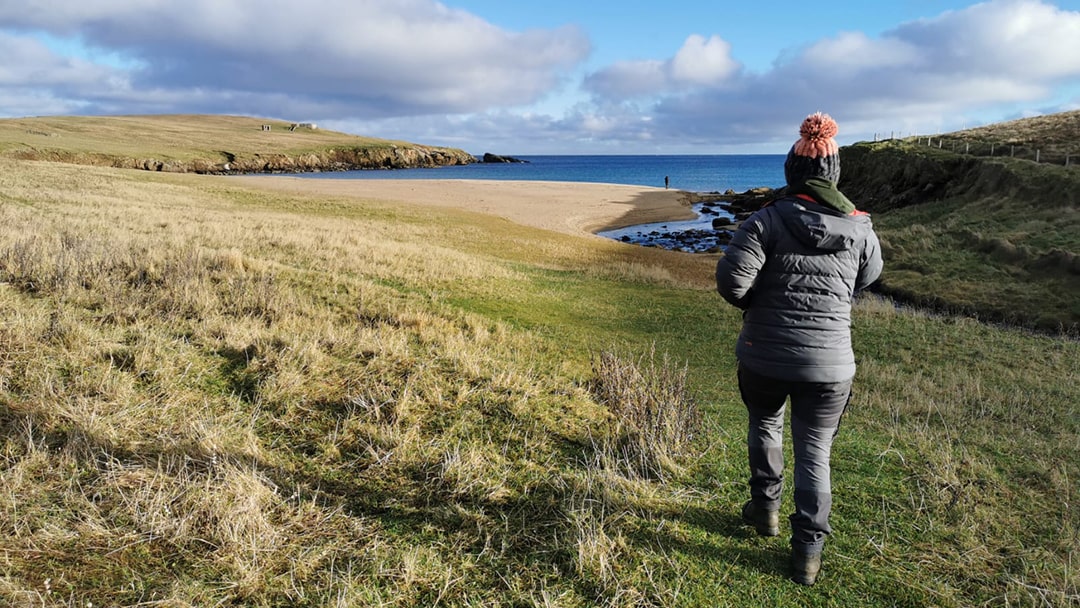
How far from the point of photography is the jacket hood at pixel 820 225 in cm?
330

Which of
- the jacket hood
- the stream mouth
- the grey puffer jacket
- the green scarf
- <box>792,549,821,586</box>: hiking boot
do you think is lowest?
<box>792,549,821,586</box>: hiking boot

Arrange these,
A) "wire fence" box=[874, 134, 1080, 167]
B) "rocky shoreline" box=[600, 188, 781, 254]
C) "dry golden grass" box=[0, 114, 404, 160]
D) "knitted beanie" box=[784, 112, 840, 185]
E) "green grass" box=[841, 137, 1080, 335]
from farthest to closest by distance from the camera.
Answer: "dry golden grass" box=[0, 114, 404, 160] < "rocky shoreline" box=[600, 188, 781, 254] < "wire fence" box=[874, 134, 1080, 167] < "green grass" box=[841, 137, 1080, 335] < "knitted beanie" box=[784, 112, 840, 185]

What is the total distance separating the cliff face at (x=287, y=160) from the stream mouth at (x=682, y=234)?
60041mm

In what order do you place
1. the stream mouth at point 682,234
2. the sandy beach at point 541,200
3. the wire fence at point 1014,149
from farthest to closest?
the sandy beach at point 541,200, the stream mouth at point 682,234, the wire fence at point 1014,149

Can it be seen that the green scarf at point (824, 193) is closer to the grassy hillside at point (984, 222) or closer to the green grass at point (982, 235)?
the grassy hillside at point (984, 222)

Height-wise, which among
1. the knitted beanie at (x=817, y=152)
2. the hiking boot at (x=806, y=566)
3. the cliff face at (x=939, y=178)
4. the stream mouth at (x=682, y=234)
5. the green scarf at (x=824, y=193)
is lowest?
the hiking boot at (x=806, y=566)

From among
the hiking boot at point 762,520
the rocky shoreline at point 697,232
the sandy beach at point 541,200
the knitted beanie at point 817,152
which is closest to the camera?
the knitted beanie at point 817,152

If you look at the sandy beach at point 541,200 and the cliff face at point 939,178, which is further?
the sandy beach at point 541,200

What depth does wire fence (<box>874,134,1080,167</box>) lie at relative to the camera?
34062mm

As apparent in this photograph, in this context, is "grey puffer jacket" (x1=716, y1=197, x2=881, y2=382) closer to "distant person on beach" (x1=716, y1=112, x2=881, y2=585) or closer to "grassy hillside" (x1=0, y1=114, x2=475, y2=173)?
"distant person on beach" (x1=716, y1=112, x2=881, y2=585)

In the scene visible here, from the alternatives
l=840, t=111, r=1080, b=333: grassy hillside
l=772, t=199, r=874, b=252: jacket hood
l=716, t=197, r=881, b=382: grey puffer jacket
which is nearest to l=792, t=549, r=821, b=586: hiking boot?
l=716, t=197, r=881, b=382: grey puffer jacket

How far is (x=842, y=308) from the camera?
3.49 meters

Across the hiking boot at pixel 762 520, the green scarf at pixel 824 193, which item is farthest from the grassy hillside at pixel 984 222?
the green scarf at pixel 824 193

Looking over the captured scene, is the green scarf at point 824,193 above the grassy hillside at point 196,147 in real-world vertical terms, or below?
below
